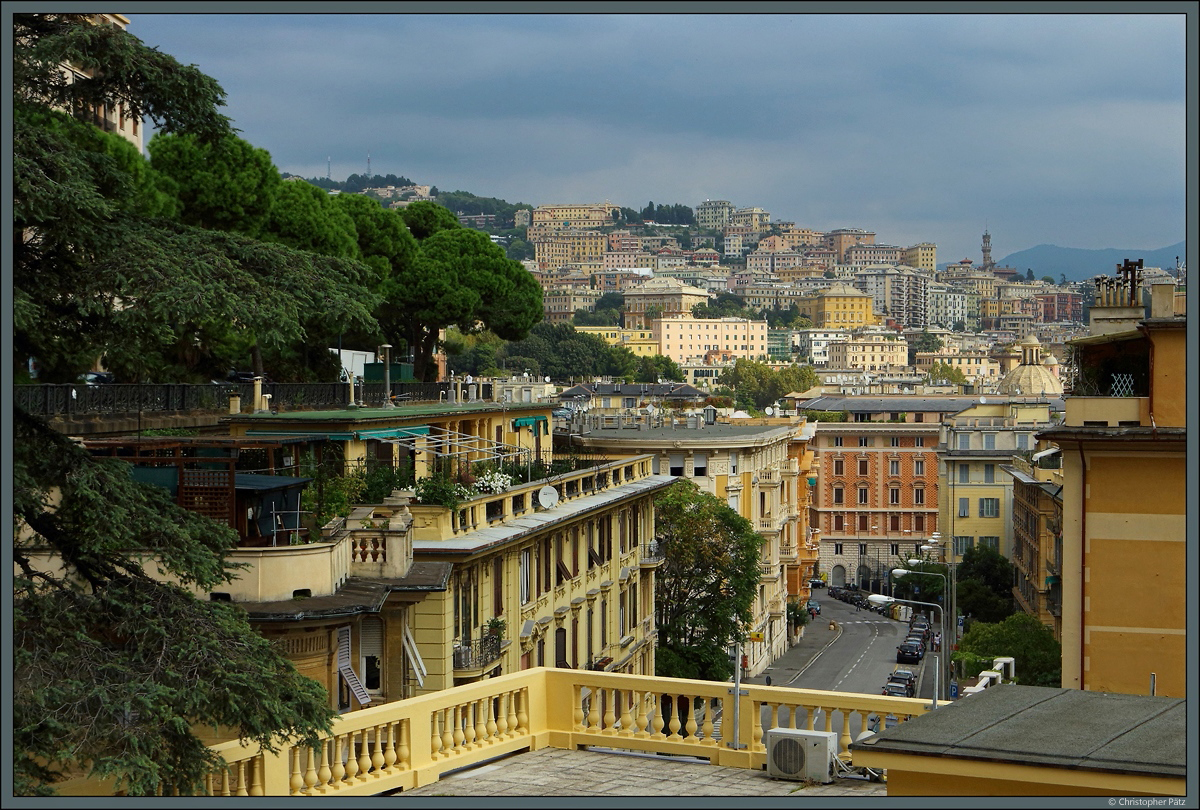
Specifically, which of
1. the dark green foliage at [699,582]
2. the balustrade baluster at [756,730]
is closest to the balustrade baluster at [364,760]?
the balustrade baluster at [756,730]

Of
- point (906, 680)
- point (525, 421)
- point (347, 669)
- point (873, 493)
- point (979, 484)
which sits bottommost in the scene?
point (906, 680)

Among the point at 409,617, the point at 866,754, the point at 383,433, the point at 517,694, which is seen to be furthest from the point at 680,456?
the point at 866,754

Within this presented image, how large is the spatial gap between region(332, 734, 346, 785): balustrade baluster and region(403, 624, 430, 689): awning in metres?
10.7

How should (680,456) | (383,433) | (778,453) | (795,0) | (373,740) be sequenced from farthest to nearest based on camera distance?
1. (778,453)
2. (680,456)
3. (383,433)
4. (373,740)
5. (795,0)

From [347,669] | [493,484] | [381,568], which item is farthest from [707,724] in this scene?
[493,484]

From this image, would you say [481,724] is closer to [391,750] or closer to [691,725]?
[391,750]

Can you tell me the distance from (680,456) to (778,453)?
36.9ft

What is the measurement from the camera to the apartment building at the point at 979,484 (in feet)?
248

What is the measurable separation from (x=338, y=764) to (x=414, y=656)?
1107 centimetres

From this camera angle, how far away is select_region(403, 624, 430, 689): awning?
69.5 feet

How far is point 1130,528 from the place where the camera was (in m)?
18.3

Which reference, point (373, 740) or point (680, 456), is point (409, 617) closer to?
point (373, 740)

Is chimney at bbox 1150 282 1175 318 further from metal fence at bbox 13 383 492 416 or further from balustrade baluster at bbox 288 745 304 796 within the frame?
metal fence at bbox 13 383 492 416

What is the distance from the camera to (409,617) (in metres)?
21.4
